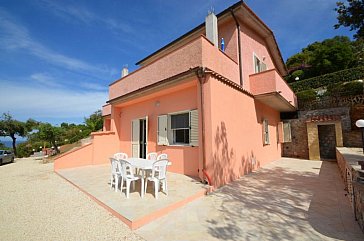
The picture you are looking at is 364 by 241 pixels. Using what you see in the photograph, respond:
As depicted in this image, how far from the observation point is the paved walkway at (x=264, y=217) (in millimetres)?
3158

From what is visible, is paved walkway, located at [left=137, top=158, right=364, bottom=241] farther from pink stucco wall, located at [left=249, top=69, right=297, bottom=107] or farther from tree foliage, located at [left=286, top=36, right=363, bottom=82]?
tree foliage, located at [left=286, top=36, right=363, bottom=82]

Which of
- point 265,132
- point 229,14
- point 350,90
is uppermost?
point 229,14

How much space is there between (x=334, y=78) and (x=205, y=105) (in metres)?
21.1

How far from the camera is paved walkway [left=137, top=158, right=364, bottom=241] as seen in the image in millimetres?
3158

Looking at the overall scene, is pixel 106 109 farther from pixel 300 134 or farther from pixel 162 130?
pixel 300 134

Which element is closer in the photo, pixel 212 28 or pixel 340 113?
pixel 212 28

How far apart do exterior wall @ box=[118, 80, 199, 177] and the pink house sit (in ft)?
0.14

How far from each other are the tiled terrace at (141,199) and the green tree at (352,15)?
34.0 feet

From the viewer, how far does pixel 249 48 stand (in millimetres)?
9406

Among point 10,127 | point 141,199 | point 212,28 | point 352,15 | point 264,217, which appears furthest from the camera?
point 10,127

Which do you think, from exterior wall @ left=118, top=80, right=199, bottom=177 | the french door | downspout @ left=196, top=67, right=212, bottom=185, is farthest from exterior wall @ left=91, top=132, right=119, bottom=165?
downspout @ left=196, top=67, right=212, bottom=185

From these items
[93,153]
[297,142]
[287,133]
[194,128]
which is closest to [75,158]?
[93,153]

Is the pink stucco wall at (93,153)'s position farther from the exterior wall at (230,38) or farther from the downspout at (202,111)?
the exterior wall at (230,38)

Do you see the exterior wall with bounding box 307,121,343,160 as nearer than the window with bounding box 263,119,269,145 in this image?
No
